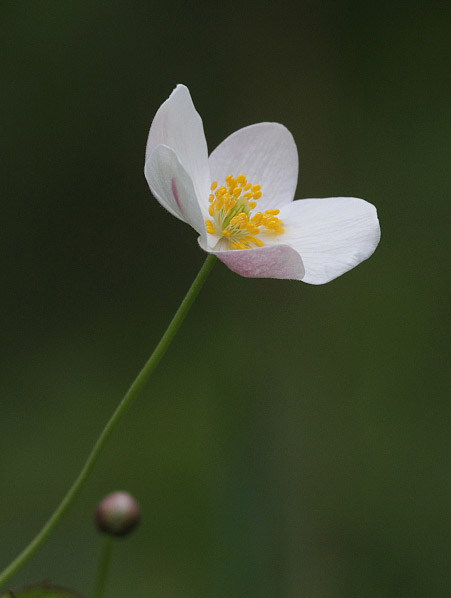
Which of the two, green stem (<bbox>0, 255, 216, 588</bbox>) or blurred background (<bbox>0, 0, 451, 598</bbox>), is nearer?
green stem (<bbox>0, 255, 216, 588</bbox>)

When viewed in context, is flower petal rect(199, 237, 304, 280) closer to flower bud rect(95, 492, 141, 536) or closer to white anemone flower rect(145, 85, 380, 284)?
white anemone flower rect(145, 85, 380, 284)

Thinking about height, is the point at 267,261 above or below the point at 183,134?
below

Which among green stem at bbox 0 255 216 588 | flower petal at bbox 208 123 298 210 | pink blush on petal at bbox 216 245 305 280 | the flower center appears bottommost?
green stem at bbox 0 255 216 588

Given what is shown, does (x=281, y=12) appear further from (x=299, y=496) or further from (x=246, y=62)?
(x=299, y=496)

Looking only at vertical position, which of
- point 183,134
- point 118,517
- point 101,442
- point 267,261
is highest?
point 183,134

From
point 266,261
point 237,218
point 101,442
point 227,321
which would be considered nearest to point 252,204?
point 237,218

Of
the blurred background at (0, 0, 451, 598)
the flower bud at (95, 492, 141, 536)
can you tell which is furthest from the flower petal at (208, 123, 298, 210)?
the blurred background at (0, 0, 451, 598)

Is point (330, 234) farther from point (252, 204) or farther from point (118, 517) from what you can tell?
point (118, 517)
